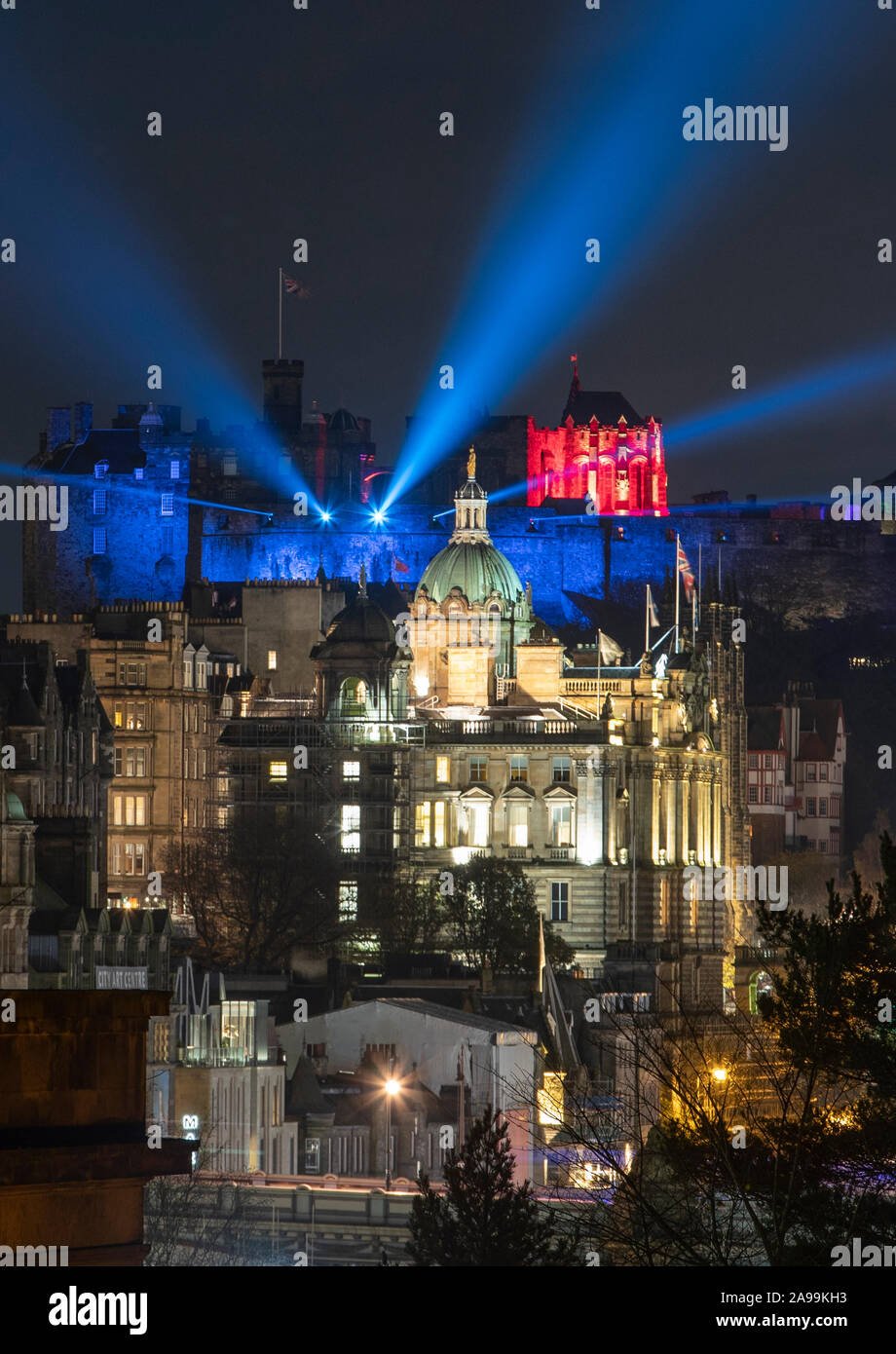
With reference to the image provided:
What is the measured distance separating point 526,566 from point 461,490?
18761 millimetres

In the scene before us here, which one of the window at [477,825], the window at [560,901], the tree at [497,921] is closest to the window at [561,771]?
the window at [477,825]

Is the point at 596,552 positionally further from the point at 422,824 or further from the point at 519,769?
the point at 422,824

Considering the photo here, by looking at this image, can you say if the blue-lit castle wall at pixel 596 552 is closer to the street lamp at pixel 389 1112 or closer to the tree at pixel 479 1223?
the street lamp at pixel 389 1112

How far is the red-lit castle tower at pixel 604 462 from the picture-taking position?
159500 millimetres

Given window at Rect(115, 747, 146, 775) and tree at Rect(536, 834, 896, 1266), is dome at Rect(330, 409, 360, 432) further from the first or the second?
tree at Rect(536, 834, 896, 1266)

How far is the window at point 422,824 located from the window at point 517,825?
2787 mm

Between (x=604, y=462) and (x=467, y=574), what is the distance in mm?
32636

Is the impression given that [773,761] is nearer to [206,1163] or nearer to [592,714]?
[592,714]

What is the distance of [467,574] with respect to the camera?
421 feet

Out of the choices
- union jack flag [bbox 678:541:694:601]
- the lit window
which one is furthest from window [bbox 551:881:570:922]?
union jack flag [bbox 678:541:694:601]

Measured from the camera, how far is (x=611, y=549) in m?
153

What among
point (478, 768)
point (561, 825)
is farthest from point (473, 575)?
point (561, 825)

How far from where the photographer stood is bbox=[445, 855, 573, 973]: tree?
97688 millimetres
